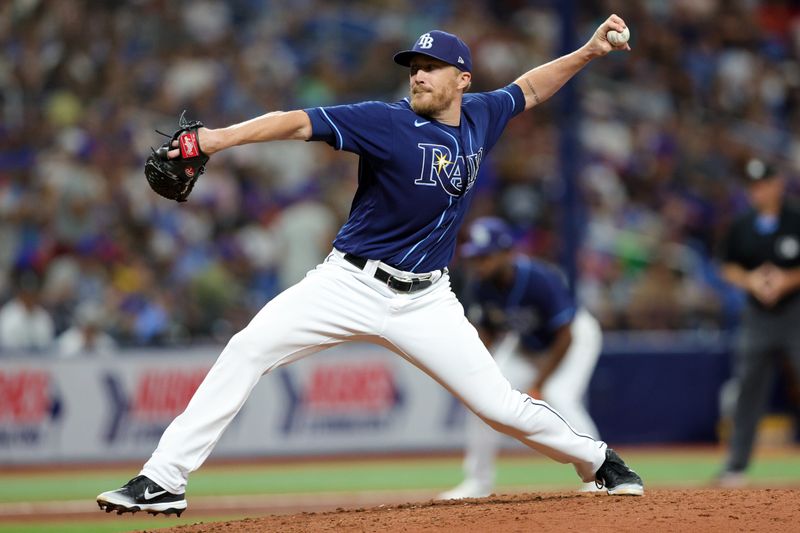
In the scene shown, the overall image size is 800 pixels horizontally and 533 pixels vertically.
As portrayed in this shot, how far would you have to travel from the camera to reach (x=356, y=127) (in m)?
5.29

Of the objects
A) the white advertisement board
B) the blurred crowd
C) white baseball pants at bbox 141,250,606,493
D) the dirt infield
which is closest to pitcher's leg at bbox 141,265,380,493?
white baseball pants at bbox 141,250,606,493

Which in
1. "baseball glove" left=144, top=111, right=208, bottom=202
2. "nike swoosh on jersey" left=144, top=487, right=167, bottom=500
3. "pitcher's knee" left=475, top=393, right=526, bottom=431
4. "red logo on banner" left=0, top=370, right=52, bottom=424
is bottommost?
"nike swoosh on jersey" left=144, top=487, right=167, bottom=500

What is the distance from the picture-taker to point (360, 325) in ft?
17.8

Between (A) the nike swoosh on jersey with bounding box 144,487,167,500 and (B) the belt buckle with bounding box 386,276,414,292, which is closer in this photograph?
(A) the nike swoosh on jersey with bounding box 144,487,167,500

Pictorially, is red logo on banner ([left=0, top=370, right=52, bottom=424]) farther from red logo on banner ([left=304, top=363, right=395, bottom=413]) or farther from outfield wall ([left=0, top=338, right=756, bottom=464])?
red logo on banner ([left=304, top=363, right=395, bottom=413])

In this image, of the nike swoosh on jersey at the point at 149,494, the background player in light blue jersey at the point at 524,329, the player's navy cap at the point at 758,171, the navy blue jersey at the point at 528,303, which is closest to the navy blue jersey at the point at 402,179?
the nike swoosh on jersey at the point at 149,494

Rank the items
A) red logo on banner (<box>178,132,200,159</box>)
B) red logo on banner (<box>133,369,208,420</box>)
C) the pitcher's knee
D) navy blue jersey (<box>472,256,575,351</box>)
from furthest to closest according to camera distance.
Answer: red logo on banner (<box>133,369,208,420</box>), navy blue jersey (<box>472,256,575,351</box>), the pitcher's knee, red logo on banner (<box>178,132,200,159</box>)

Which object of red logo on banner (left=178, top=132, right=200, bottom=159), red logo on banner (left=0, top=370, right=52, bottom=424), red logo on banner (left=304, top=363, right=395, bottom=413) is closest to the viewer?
red logo on banner (left=178, top=132, right=200, bottom=159)

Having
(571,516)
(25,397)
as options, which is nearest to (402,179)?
(571,516)

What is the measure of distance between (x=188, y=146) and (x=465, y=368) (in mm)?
1625

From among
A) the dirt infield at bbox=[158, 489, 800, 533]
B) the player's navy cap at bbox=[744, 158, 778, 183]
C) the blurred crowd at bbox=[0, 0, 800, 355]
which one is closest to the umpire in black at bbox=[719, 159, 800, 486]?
the player's navy cap at bbox=[744, 158, 778, 183]

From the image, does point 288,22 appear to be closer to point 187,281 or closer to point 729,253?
point 187,281

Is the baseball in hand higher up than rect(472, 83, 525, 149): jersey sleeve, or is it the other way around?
the baseball in hand

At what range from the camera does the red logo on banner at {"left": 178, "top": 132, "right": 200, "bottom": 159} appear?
4.95 meters
